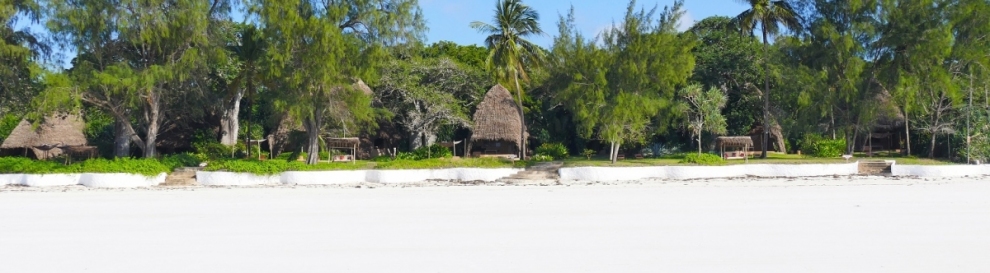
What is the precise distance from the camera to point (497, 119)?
29766mm

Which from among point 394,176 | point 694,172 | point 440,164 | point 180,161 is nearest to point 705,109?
point 694,172

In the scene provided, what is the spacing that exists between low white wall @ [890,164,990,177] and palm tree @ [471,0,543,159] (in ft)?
40.0

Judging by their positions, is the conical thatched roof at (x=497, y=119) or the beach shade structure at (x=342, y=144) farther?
the conical thatched roof at (x=497, y=119)

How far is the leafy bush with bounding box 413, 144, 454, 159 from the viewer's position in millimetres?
27327

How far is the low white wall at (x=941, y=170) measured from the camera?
20.8 m

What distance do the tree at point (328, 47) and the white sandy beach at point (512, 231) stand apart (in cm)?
609

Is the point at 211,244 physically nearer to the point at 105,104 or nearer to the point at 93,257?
the point at 93,257

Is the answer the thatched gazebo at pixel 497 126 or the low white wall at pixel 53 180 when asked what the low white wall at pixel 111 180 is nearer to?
the low white wall at pixel 53 180

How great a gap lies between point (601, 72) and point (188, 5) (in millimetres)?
11815

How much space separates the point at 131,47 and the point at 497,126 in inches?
500

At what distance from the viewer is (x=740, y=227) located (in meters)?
10.7

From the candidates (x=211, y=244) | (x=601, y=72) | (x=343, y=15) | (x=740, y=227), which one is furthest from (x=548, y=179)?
(x=211, y=244)

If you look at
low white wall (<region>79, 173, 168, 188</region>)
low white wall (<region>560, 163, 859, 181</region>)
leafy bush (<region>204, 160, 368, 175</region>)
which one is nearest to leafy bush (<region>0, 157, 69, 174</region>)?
low white wall (<region>79, 173, 168, 188</region>)

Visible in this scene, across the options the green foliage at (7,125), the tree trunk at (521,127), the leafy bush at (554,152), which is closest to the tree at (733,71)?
the leafy bush at (554,152)
